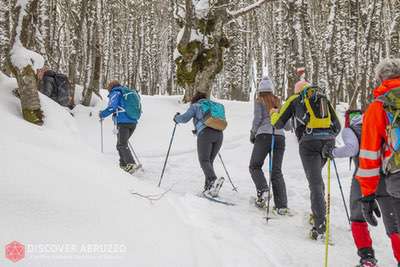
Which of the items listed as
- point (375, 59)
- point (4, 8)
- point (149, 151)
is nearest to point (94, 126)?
point (149, 151)

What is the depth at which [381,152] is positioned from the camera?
327 cm

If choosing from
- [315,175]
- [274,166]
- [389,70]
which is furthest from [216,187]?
[389,70]

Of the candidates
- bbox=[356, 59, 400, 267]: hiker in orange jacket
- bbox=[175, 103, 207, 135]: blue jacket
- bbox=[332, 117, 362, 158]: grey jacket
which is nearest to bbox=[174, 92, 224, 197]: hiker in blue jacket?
bbox=[175, 103, 207, 135]: blue jacket

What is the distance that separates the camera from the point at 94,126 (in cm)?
1091

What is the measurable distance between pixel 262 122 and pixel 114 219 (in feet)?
11.1

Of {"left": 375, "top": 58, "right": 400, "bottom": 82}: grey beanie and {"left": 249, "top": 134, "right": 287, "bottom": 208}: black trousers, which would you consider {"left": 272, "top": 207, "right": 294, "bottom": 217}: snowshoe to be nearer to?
{"left": 249, "top": 134, "right": 287, "bottom": 208}: black trousers

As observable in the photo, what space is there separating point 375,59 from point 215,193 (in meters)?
13.4

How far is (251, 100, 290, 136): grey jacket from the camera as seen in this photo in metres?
6.04

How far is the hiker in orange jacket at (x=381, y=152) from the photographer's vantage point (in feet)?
10.2

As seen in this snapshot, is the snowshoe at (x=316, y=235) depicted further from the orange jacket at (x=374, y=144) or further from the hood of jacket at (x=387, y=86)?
the hood of jacket at (x=387, y=86)

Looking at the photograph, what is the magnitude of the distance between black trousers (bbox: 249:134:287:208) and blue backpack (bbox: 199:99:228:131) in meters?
0.75

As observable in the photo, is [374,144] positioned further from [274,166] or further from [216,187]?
[216,187]

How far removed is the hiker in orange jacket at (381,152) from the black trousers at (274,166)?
2.53 m

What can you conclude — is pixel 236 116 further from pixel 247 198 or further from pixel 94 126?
pixel 247 198
